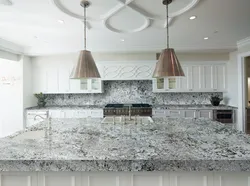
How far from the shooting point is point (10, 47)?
4434 mm

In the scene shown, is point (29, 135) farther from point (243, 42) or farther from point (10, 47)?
point (243, 42)

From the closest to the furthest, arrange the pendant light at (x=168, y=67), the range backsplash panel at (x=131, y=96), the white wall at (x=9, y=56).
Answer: the pendant light at (x=168, y=67)
the white wall at (x=9, y=56)
the range backsplash panel at (x=131, y=96)

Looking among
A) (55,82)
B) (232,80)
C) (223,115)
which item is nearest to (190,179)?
(223,115)

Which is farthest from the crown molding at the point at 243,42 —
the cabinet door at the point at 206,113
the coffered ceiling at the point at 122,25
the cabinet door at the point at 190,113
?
the cabinet door at the point at 190,113

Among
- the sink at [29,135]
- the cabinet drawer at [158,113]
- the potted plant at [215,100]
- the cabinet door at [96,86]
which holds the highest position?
the cabinet door at [96,86]

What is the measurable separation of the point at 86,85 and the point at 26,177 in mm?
4180

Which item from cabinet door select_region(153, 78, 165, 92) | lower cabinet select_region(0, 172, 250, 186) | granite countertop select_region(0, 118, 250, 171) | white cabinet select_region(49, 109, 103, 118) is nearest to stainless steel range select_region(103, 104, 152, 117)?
white cabinet select_region(49, 109, 103, 118)

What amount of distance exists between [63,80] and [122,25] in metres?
2.93

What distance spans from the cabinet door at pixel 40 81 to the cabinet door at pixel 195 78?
4.37m

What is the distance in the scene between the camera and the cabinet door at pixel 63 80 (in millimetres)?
5461

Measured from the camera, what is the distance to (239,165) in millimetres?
1220

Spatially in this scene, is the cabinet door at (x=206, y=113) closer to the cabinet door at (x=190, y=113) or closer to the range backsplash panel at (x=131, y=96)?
the cabinet door at (x=190, y=113)

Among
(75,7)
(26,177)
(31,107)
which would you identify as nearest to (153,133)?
(26,177)

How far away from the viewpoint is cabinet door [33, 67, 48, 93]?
5.50m
